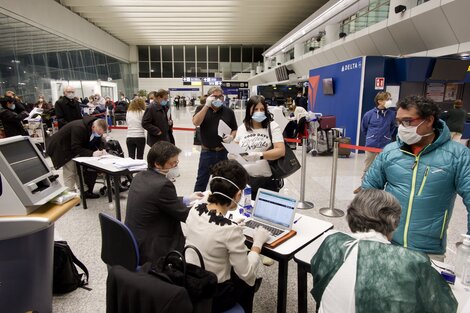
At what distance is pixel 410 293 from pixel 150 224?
160 centimetres

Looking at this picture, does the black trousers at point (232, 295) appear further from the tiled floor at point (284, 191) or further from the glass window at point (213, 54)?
the glass window at point (213, 54)

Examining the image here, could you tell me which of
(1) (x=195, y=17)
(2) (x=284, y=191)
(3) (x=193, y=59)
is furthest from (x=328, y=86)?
(3) (x=193, y=59)

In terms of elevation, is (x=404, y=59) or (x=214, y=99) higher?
(x=404, y=59)

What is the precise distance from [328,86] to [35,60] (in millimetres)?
10396

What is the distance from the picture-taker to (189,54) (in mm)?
27578

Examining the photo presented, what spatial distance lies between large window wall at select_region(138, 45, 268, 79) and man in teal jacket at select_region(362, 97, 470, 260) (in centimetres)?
2692

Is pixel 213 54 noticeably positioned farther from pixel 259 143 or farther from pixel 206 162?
pixel 259 143

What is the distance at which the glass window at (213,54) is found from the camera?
27.5 meters

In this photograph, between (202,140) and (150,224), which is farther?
(202,140)

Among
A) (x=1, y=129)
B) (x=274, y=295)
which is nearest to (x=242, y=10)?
(x=1, y=129)

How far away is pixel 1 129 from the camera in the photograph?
7305 millimetres

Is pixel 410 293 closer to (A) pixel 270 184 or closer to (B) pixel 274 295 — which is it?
(B) pixel 274 295

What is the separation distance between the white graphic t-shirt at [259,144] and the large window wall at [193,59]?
25.8 metres

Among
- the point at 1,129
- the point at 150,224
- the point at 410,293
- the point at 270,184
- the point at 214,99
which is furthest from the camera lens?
the point at 1,129
